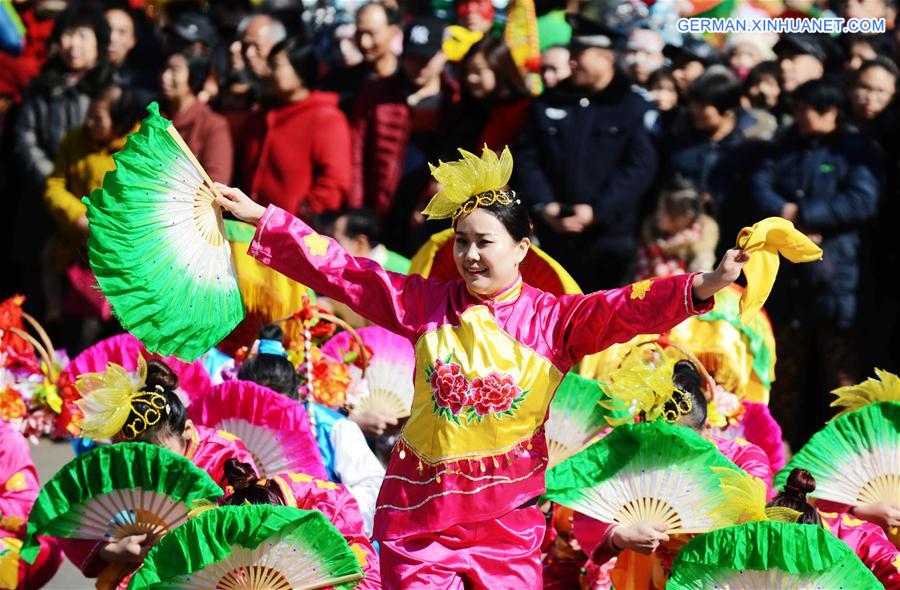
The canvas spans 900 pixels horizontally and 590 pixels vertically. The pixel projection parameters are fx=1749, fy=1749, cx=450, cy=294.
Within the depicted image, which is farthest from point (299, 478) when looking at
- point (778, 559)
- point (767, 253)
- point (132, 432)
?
point (767, 253)

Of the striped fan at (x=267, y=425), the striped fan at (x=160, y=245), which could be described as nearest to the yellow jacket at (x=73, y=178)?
the striped fan at (x=267, y=425)

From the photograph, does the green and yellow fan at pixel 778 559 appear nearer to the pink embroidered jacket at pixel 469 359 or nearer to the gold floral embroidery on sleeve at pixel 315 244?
the pink embroidered jacket at pixel 469 359

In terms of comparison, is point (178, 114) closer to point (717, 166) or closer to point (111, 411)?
point (717, 166)

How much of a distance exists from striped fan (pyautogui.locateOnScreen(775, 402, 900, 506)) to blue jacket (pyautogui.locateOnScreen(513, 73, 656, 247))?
3.10m

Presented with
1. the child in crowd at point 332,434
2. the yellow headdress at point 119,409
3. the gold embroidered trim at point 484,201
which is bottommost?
the child in crowd at point 332,434

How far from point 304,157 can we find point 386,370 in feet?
7.13

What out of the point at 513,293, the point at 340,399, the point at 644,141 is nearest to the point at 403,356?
the point at 340,399

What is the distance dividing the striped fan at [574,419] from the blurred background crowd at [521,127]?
209 centimetres

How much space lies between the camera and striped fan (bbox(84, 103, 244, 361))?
5098mm

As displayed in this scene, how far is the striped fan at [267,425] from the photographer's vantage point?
6.46 metres

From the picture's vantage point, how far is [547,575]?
679 cm

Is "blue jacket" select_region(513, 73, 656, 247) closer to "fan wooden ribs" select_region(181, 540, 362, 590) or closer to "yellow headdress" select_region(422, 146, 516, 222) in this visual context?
"yellow headdress" select_region(422, 146, 516, 222)

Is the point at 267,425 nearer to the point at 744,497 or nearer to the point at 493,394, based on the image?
the point at 493,394

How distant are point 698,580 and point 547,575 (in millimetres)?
1791
